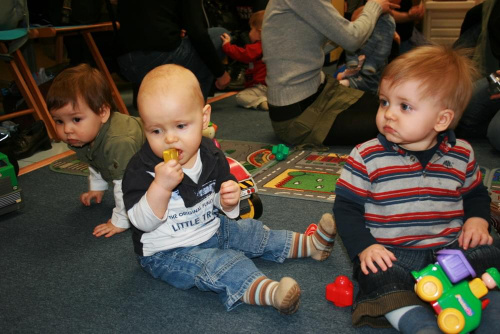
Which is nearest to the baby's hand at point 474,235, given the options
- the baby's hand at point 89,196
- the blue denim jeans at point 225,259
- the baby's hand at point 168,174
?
the blue denim jeans at point 225,259

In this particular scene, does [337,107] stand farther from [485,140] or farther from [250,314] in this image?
[250,314]

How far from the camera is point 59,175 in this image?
1803 mm

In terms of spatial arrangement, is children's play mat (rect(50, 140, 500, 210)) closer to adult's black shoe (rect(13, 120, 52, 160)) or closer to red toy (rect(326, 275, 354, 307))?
adult's black shoe (rect(13, 120, 52, 160))

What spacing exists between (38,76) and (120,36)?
0.49 metres

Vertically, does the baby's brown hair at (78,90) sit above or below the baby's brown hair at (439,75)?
below

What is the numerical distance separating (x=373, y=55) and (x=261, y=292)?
1.69 metres

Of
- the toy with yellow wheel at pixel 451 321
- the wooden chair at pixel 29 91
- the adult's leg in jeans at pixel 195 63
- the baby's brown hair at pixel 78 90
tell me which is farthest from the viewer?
the adult's leg in jeans at pixel 195 63

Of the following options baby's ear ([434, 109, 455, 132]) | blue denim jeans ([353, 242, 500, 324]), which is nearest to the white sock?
blue denim jeans ([353, 242, 500, 324])

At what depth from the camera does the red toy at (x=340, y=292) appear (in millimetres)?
890

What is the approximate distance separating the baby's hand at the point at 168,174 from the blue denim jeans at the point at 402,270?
357 mm

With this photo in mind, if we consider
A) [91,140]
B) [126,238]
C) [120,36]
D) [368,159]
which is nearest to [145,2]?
[120,36]

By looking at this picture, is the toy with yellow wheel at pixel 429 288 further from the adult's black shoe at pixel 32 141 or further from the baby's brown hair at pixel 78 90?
the adult's black shoe at pixel 32 141

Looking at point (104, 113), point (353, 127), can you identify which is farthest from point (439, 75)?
point (353, 127)

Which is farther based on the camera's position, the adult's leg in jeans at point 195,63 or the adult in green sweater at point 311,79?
the adult's leg in jeans at point 195,63
